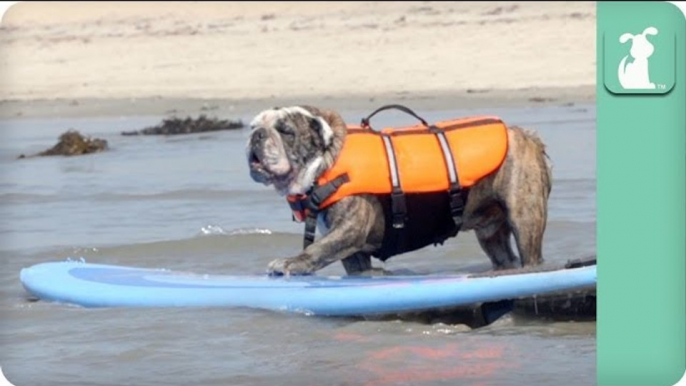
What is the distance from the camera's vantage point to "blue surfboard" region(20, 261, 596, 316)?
5719 mm

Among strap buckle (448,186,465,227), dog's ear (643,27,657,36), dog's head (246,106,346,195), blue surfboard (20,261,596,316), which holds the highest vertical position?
dog's ear (643,27,657,36)

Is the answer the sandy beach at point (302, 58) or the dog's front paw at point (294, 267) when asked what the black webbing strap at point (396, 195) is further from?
the sandy beach at point (302, 58)

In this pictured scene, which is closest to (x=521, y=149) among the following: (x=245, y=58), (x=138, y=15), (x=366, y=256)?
(x=366, y=256)

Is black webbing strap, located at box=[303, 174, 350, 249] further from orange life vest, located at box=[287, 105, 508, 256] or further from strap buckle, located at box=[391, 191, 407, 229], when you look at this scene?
strap buckle, located at box=[391, 191, 407, 229]

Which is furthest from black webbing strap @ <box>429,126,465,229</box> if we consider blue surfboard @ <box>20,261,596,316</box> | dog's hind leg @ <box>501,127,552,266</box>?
blue surfboard @ <box>20,261,596,316</box>

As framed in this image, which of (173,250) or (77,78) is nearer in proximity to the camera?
(173,250)

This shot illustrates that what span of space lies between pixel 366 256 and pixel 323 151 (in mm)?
530

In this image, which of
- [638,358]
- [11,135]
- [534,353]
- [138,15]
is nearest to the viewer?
[638,358]

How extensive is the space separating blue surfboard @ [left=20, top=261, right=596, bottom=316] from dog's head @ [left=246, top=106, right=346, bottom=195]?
0.42m

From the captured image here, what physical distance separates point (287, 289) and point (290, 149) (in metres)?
0.61

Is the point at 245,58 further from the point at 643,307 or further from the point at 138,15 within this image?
the point at 643,307

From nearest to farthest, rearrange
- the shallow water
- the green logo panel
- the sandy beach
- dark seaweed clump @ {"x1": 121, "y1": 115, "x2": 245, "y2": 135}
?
Answer: the green logo panel → the shallow water → dark seaweed clump @ {"x1": 121, "y1": 115, "x2": 245, "y2": 135} → the sandy beach

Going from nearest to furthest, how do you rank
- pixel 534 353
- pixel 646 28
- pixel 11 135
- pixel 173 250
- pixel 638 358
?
pixel 646 28, pixel 638 358, pixel 534 353, pixel 173 250, pixel 11 135

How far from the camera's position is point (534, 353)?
17.5 ft
